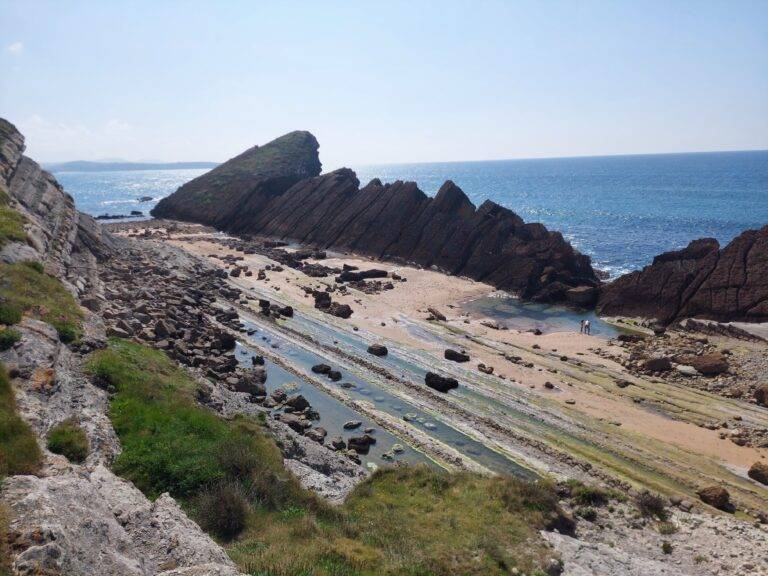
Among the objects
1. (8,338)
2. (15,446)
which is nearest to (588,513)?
(15,446)

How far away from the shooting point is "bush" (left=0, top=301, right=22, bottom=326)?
2327 cm

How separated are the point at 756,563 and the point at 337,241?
3387 inches

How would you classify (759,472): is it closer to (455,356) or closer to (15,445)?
(455,356)

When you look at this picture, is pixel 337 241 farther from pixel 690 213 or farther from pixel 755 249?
pixel 690 213

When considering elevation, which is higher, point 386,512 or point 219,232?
point 219,232

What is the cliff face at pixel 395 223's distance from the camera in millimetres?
74312

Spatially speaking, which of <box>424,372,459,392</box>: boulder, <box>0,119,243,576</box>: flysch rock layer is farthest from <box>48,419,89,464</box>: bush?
<box>424,372,459,392</box>: boulder

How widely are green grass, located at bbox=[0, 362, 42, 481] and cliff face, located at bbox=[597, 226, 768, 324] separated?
57844 millimetres

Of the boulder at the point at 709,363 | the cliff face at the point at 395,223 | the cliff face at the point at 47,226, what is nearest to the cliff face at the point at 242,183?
the cliff face at the point at 395,223

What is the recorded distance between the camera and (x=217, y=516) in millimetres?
16938

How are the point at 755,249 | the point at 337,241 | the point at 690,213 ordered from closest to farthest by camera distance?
1. the point at 755,249
2. the point at 337,241
3. the point at 690,213

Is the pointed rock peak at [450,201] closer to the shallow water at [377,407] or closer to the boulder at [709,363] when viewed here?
the shallow water at [377,407]

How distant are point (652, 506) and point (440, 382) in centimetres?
1707

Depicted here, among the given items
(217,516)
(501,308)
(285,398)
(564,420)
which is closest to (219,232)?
(501,308)
